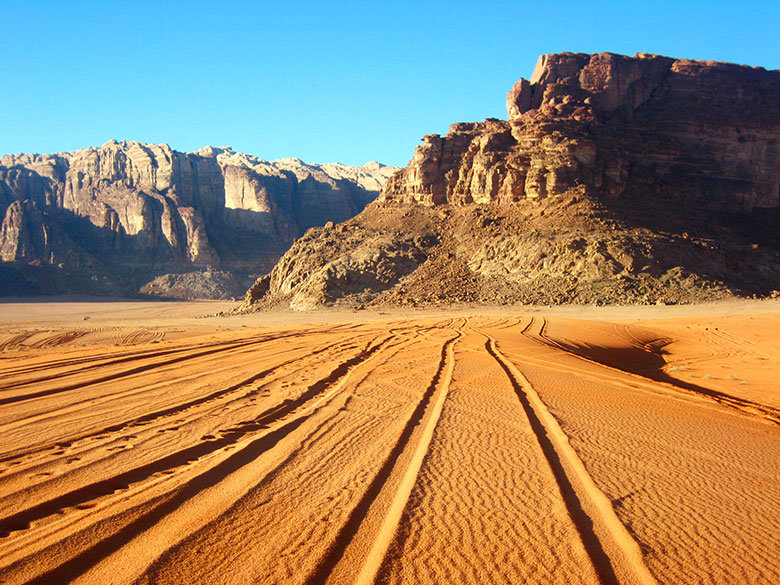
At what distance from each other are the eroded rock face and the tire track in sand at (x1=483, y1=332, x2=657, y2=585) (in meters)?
43.1

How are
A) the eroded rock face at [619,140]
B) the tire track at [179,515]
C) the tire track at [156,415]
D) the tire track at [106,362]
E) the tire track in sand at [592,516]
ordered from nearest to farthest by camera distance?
the tire track at [179,515]
the tire track in sand at [592,516]
the tire track at [156,415]
the tire track at [106,362]
the eroded rock face at [619,140]

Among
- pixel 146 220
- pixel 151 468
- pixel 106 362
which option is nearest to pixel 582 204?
pixel 106 362

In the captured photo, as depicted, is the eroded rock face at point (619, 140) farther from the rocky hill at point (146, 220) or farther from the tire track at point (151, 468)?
the rocky hill at point (146, 220)

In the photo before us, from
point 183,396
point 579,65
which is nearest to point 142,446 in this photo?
point 183,396

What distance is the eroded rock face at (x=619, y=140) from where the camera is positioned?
48.2 meters

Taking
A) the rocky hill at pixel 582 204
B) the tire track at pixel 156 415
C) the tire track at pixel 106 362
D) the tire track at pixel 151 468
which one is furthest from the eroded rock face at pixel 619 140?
the tire track at pixel 151 468

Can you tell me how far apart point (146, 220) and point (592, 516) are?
339 ft

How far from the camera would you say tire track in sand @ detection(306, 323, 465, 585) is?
3.37 meters

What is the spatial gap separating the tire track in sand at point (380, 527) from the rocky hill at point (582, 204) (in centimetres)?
3331

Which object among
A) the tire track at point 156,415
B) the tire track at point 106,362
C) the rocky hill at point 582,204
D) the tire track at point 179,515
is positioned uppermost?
the rocky hill at point 582,204

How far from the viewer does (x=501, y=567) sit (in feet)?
11.4

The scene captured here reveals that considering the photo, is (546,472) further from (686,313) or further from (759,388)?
(686,313)

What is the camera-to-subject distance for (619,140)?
52750 millimetres

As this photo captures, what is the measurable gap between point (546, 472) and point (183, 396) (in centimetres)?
553
